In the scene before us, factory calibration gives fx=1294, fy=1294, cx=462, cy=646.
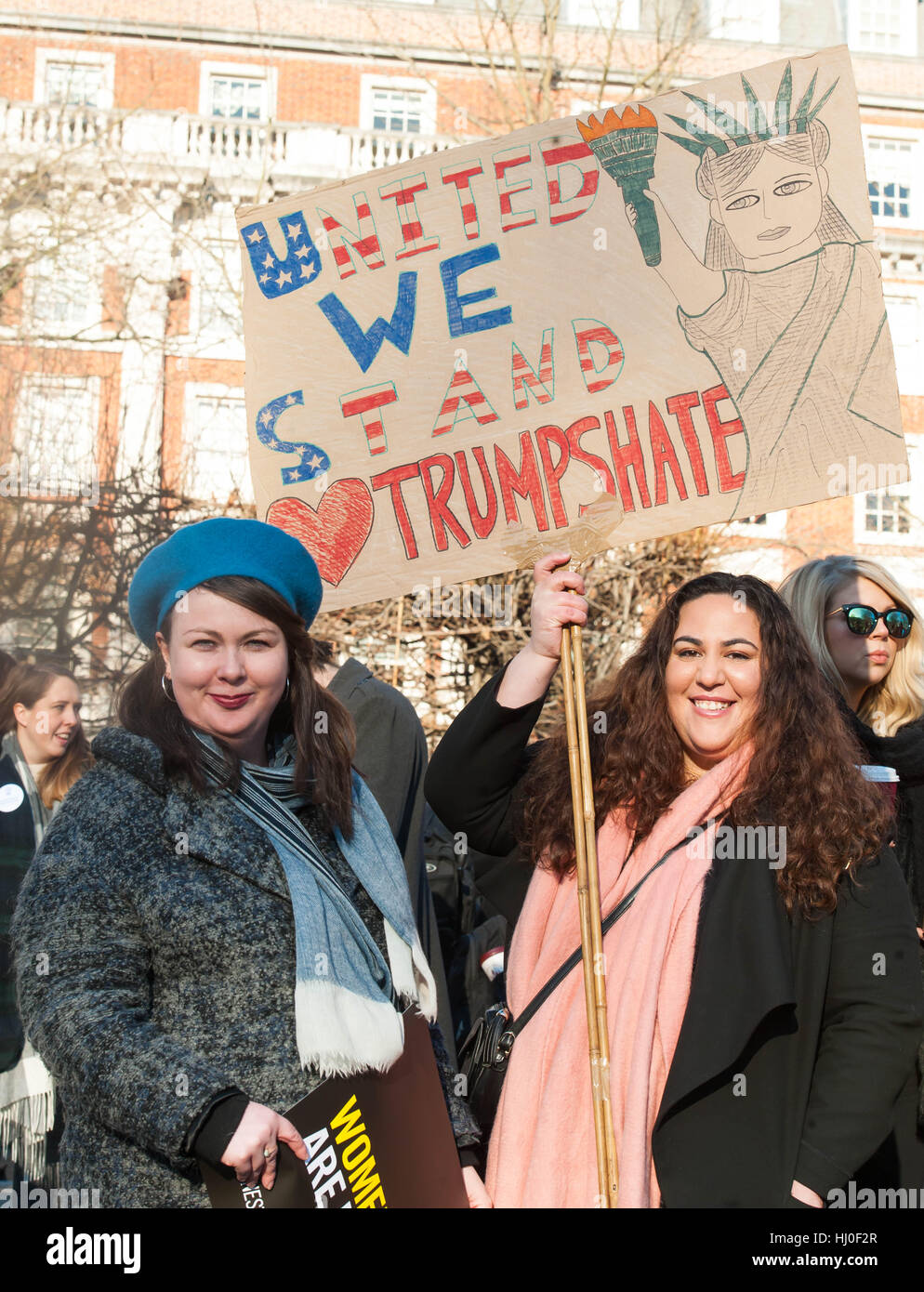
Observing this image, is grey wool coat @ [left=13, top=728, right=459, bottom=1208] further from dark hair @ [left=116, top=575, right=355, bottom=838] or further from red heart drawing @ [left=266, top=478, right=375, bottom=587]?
red heart drawing @ [left=266, top=478, right=375, bottom=587]

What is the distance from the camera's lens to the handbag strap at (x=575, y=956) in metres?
2.59

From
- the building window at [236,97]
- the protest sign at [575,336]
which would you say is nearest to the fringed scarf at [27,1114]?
the protest sign at [575,336]

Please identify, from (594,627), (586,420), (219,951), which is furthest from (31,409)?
(219,951)

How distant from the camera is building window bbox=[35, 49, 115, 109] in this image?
17.9m

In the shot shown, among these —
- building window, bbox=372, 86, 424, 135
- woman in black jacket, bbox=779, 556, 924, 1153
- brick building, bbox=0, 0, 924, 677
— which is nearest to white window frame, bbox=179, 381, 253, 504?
brick building, bbox=0, 0, 924, 677

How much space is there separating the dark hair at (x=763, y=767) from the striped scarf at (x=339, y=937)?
0.45 metres

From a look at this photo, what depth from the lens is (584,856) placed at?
254cm

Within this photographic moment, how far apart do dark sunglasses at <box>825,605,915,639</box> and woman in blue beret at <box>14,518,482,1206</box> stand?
74.2 inches

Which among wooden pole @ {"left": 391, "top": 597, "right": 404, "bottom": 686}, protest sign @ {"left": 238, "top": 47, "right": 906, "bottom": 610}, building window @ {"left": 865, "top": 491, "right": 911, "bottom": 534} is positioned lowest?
protest sign @ {"left": 238, "top": 47, "right": 906, "bottom": 610}

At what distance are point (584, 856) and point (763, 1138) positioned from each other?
1.97 ft

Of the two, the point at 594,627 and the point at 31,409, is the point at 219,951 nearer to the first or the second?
the point at 594,627

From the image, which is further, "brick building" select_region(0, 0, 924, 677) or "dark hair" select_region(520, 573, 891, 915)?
"brick building" select_region(0, 0, 924, 677)

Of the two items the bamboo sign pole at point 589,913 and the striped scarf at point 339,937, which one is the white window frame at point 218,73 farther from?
the striped scarf at point 339,937

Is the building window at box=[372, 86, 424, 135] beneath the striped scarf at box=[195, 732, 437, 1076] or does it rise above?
above
